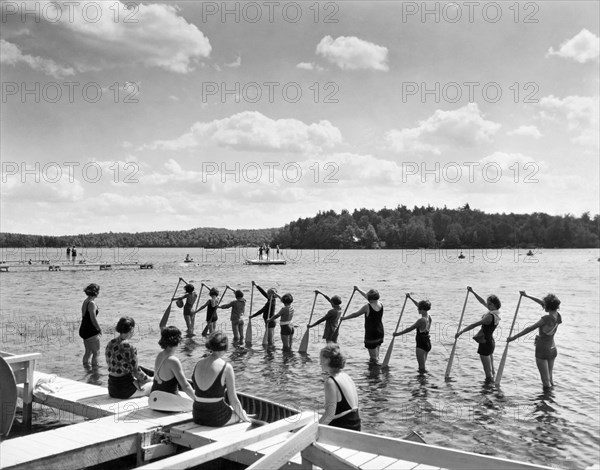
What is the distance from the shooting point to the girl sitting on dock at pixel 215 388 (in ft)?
24.9

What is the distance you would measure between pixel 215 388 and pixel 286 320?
398 inches

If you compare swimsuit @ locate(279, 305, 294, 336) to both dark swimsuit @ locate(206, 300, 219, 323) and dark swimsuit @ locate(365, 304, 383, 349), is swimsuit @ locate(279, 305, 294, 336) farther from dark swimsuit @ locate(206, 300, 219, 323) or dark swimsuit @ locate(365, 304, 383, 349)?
dark swimsuit @ locate(365, 304, 383, 349)

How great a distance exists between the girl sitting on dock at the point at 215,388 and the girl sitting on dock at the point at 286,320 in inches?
359

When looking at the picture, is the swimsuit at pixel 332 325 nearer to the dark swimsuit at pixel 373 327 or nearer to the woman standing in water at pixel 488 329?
the dark swimsuit at pixel 373 327

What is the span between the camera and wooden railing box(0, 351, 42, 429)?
30.6ft

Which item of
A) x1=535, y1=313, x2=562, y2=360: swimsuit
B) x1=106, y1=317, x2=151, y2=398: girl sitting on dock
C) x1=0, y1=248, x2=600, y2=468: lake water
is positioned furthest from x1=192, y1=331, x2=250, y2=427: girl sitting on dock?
x1=535, y1=313, x2=562, y2=360: swimsuit

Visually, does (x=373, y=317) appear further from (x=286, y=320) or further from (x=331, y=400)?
(x=331, y=400)

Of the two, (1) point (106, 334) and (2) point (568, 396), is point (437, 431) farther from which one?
(1) point (106, 334)

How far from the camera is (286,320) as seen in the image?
17.8 meters

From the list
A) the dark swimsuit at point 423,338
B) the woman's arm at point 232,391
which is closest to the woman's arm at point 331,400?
the woman's arm at point 232,391

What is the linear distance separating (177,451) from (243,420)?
97cm

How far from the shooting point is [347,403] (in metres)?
7.38

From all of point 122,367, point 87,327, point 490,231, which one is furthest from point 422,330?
point 490,231

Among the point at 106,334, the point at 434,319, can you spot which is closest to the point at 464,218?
the point at 434,319
